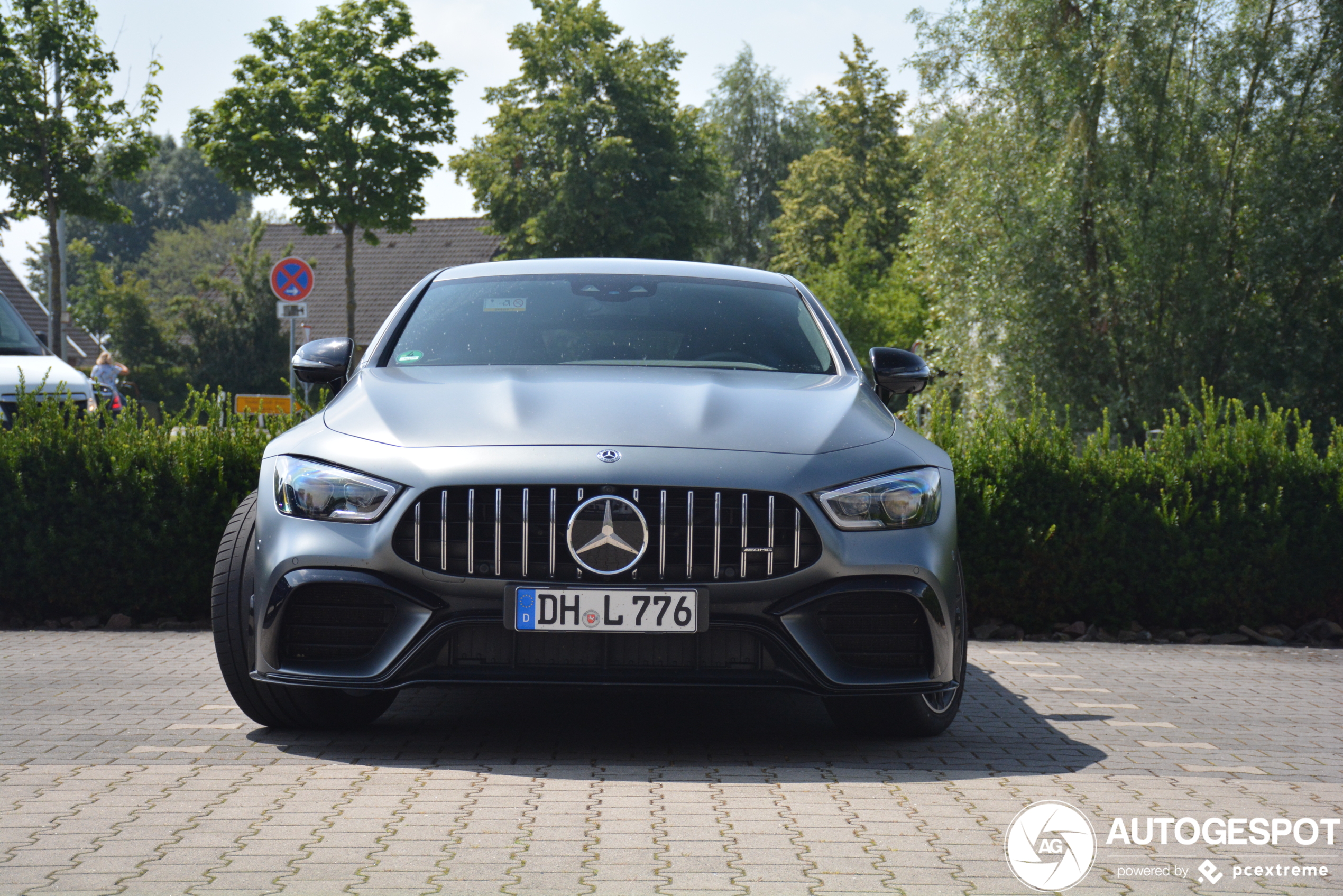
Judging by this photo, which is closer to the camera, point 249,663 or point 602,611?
point 602,611

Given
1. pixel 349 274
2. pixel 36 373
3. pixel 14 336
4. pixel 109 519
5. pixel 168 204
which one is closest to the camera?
pixel 109 519

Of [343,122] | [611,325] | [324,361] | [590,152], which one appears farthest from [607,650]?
[590,152]

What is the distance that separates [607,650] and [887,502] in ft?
3.32

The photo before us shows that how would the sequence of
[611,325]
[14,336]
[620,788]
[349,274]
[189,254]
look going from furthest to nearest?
[189,254] → [349,274] → [14,336] → [611,325] → [620,788]

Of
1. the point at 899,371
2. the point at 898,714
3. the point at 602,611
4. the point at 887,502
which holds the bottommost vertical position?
the point at 898,714

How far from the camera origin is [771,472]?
4707 millimetres

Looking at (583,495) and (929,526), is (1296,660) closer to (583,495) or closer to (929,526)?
(929,526)

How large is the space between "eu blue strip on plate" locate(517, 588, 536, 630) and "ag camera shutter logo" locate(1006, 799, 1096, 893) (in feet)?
5.02

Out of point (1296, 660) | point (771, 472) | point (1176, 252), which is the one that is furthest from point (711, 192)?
point (771, 472)

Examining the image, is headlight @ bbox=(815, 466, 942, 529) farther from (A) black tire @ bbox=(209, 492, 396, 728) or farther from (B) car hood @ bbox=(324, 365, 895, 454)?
(A) black tire @ bbox=(209, 492, 396, 728)

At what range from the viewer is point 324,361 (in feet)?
19.5

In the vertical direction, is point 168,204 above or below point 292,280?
above

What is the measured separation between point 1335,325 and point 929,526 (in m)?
21.4

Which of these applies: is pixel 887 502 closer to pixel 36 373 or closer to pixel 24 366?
pixel 36 373
